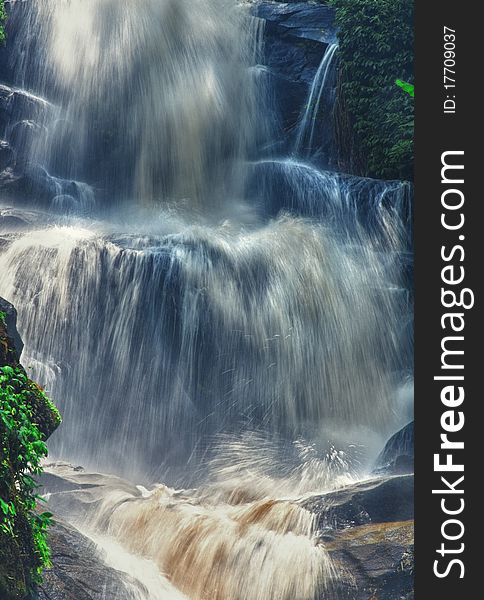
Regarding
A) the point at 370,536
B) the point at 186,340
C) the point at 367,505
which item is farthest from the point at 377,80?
the point at 370,536

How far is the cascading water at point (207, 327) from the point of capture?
734 cm

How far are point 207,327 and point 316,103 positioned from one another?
21.4 feet

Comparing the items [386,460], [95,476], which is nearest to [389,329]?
[386,460]

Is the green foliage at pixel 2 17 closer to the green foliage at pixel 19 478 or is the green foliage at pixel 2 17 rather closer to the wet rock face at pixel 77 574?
the wet rock face at pixel 77 574

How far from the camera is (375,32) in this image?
14.9 meters

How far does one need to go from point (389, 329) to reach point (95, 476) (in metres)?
4.70

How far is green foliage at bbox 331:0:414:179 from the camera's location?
14.2 meters

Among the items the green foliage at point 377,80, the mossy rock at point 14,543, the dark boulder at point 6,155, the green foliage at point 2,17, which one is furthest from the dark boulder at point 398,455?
the green foliage at point 2,17

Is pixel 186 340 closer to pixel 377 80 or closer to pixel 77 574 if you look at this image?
pixel 77 574

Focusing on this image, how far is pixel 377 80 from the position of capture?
48.3 feet

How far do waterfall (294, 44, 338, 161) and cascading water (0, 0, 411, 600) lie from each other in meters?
0.08

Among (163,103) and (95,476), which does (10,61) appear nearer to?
(163,103)

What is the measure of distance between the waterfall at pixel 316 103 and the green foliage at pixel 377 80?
260 millimetres

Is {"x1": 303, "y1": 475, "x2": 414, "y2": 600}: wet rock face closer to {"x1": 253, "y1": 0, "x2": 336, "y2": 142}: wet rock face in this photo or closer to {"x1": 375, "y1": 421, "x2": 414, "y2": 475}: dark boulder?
{"x1": 375, "y1": 421, "x2": 414, "y2": 475}: dark boulder
